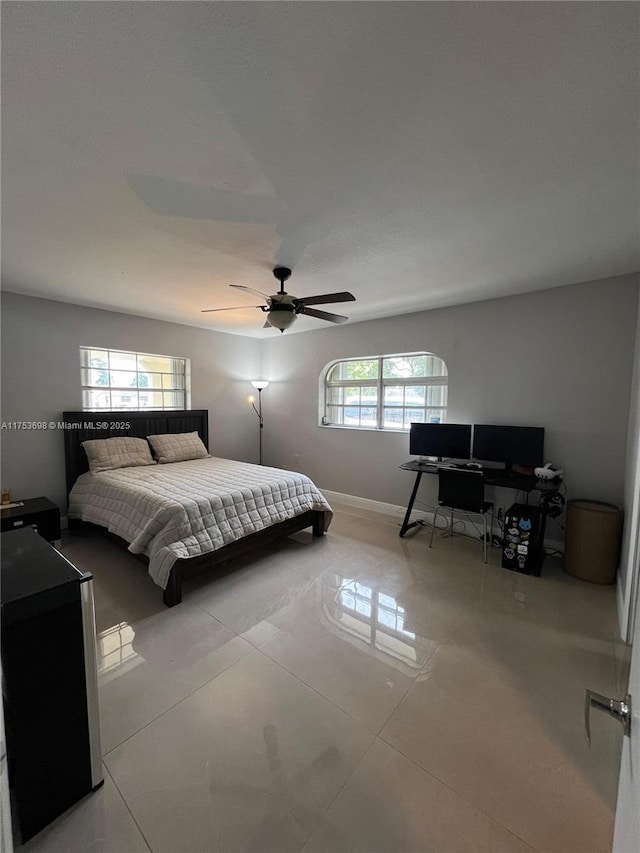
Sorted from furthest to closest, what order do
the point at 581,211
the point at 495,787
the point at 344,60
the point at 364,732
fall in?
the point at 581,211
the point at 364,732
the point at 495,787
the point at 344,60

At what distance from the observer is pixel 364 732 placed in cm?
150

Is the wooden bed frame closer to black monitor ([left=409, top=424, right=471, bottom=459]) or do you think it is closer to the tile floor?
the tile floor

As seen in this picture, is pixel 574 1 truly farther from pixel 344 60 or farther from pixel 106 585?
pixel 106 585

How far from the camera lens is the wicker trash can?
104 inches

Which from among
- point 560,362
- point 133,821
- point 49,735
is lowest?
point 133,821

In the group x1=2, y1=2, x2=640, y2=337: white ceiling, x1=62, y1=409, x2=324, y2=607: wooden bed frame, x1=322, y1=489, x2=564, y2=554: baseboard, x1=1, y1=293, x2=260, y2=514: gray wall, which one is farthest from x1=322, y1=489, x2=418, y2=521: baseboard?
x1=1, y1=293, x2=260, y2=514: gray wall

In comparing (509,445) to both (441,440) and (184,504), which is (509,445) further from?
(184,504)

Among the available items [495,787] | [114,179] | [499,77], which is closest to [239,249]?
[114,179]

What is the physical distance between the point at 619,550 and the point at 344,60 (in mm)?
3618

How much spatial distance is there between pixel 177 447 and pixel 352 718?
3.56 metres

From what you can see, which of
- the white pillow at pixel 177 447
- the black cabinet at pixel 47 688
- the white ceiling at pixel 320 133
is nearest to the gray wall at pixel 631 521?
the white ceiling at pixel 320 133

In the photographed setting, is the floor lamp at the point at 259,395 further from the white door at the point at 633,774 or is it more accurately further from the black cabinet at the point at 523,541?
the white door at the point at 633,774

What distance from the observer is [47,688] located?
1.13 meters

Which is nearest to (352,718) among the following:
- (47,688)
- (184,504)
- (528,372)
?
(47,688)
